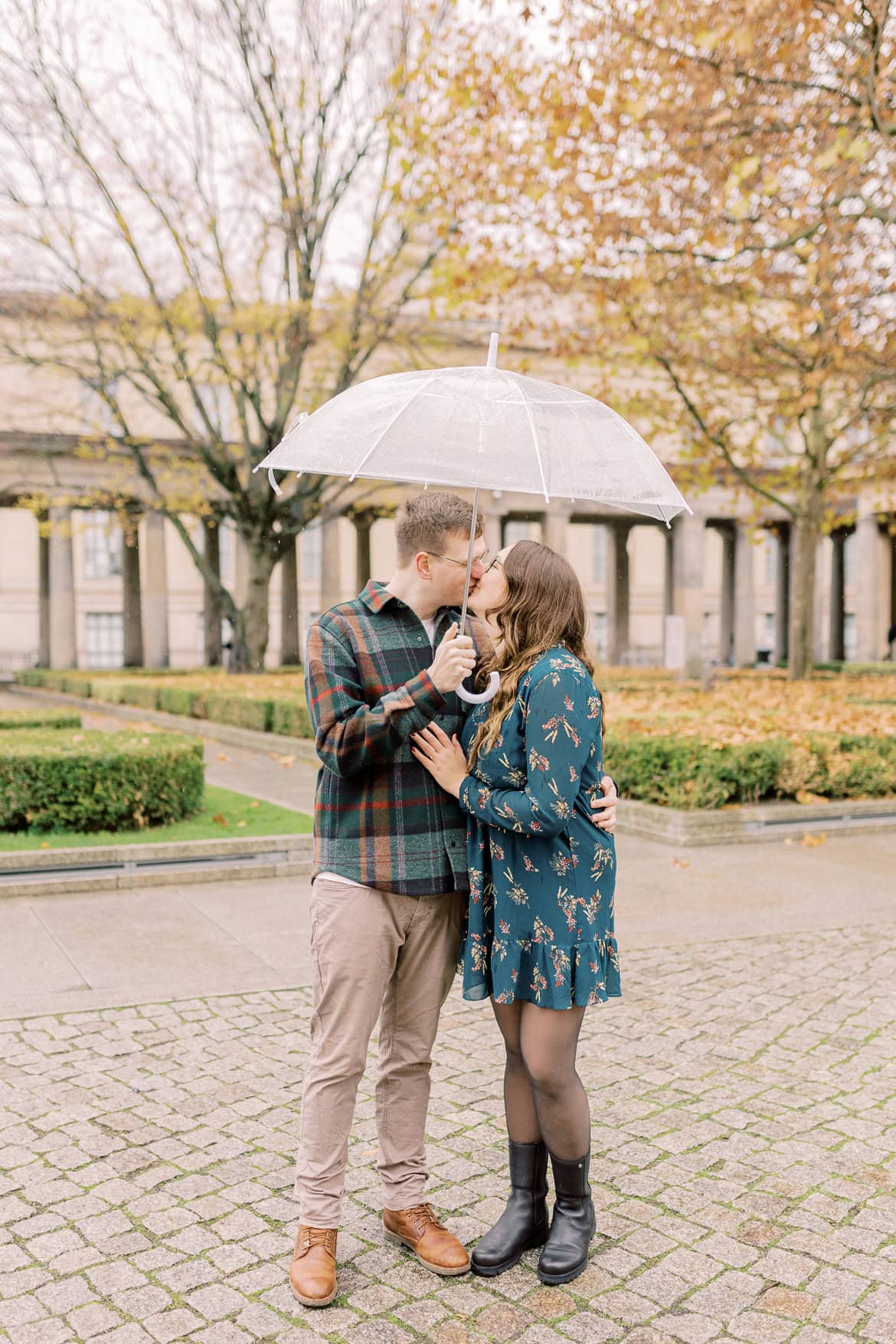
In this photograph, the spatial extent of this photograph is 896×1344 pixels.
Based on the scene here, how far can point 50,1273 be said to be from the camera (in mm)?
3266

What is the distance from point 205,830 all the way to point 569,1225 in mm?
6242

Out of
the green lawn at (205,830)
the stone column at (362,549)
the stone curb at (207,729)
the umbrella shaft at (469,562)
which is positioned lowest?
the stone curb at (207,729)

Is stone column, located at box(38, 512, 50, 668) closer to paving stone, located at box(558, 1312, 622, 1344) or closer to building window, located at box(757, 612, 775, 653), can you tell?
building window, located at box(757, 612, 775, 653)

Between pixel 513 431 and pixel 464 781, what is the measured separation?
3.23 ft

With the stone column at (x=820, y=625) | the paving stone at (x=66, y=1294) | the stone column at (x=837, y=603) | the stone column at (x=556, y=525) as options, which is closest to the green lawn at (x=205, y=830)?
the paving stone at (x=66, y=1294)

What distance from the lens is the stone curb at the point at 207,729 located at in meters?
15.7

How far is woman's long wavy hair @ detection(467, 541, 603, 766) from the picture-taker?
328 cm

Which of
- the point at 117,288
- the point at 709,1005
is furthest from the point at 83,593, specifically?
the point at 709,1005

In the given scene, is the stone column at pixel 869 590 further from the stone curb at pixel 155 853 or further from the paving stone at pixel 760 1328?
the paving stone at pixel 760 1328

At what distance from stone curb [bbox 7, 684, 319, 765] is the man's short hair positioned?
31.7 ft

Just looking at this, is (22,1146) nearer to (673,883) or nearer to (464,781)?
(464,781)

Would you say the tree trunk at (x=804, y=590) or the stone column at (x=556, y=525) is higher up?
the stone column at (x=556, y=525)

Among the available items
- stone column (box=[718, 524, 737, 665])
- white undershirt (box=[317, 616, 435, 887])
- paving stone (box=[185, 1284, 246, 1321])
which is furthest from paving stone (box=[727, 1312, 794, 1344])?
stone column (box=[718, 524, 737, 665])

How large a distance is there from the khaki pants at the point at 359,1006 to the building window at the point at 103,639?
49.9 metres
